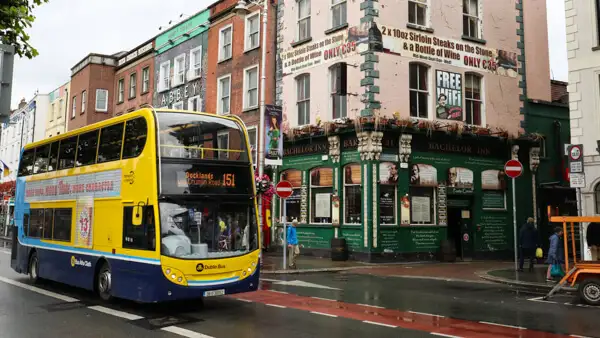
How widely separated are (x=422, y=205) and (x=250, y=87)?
11.4 m

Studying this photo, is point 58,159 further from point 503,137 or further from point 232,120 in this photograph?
point 503,137

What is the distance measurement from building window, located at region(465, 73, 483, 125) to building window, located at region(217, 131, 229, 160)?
16.6m

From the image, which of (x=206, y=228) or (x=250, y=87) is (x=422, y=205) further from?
(x=206, y=228)

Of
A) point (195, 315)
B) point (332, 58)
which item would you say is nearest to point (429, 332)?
point (195, 315)

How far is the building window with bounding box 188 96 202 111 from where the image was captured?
32.3 meters

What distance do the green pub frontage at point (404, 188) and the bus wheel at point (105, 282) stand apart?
473 inches

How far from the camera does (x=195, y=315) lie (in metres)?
10.1

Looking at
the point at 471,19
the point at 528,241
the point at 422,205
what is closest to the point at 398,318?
the point at 528,241

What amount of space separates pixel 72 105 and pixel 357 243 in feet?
112

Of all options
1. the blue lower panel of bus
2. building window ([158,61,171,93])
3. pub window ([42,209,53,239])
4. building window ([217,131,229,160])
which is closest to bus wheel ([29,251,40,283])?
pub window ([42,209,53,239])

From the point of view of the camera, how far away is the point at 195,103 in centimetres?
3281

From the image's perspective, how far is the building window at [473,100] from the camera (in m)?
24.8

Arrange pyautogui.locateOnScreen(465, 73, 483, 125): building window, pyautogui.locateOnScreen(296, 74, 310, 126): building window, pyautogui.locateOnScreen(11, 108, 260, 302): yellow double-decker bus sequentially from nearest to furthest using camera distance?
pyautogui.locateOnScreen(11, 108, 260, 302): yellow double-decker bus → pyautogui.locateOnScreen(465, 73, 483, 125): building window → pyautogui.locateOnScreen(296, 74, 310, 126): building window

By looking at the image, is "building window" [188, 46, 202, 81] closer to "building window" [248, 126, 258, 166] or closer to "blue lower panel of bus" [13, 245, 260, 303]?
"building window" [248, 126, 258, 166]
